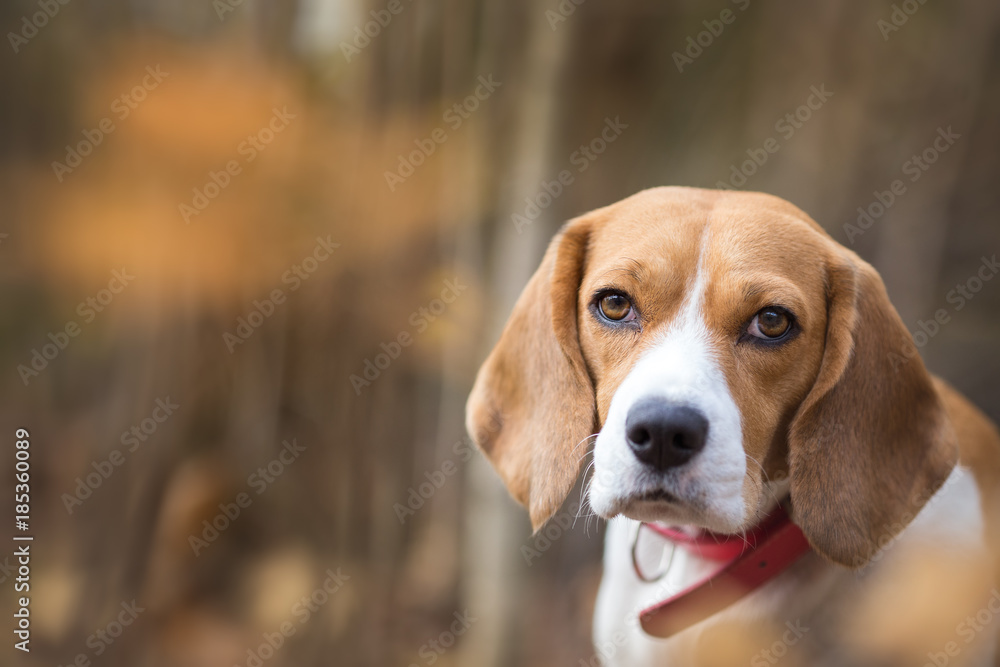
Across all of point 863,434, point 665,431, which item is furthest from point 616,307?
point 863,434

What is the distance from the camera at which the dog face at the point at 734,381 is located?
192 cm

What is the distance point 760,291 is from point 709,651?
114 cm

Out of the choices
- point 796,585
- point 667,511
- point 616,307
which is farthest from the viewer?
point 796,585

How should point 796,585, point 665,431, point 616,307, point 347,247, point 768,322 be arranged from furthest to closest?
point 347,247 → point 796,585 → point 616,307 → point 768,322 → point 665,431

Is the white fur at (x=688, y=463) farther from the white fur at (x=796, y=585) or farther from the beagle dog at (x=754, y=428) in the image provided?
the white fur at (x=796, y=585)

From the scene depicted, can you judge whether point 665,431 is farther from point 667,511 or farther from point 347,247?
point 347,247

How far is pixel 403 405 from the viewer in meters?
4.93

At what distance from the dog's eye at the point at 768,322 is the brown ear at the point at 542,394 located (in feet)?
1.56

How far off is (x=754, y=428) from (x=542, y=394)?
2.03ft

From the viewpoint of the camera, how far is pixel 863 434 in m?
2.15

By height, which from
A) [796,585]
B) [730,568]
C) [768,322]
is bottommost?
[796,585]

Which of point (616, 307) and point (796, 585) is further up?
point (616, 307)

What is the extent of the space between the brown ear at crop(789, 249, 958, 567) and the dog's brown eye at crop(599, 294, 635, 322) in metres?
0.54

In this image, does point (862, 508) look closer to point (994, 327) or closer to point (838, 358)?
point (838, 358)
